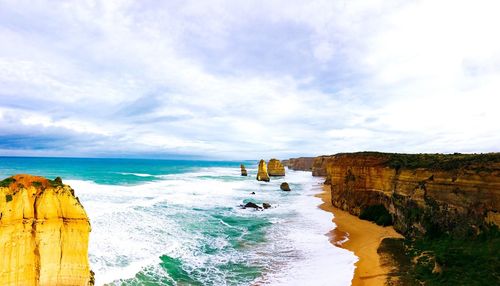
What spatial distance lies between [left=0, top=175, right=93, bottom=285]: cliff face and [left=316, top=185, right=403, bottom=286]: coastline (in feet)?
38.7

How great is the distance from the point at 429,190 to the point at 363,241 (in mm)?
5514

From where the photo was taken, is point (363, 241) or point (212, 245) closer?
point (363, 241)

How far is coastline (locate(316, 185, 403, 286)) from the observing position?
15641mm

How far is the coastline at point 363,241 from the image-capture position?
15.6 meters

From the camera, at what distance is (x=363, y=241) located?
22141 millimetres

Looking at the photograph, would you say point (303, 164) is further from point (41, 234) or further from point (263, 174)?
point (41, 234)

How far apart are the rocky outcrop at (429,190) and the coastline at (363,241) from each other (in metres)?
1.37

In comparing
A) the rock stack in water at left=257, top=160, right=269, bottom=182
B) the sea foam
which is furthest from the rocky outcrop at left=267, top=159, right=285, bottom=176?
Result: the sea foam

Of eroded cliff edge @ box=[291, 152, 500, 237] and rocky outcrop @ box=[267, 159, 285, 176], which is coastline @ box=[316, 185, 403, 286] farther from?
rocky outcrop @ box=[267, 159, 285, 176]

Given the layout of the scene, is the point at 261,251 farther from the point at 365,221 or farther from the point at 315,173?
the point at 315,173

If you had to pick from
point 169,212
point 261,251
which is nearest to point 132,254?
point 261,251

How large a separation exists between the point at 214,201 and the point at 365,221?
2011 centimetres

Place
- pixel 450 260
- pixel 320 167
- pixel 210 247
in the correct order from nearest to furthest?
pixel 450 260 → pixel 210 247 → pixel 320 167

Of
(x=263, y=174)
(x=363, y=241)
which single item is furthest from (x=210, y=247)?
(x=263, y=174)
